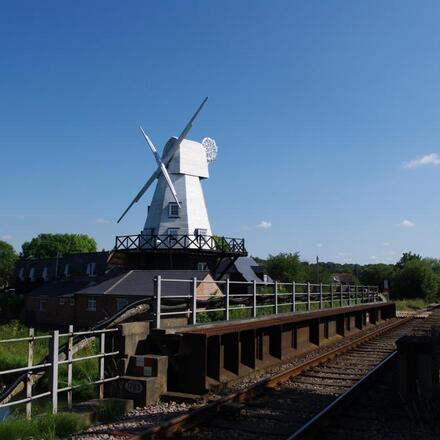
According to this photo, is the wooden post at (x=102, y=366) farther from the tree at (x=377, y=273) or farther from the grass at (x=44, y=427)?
the tree at (x=377, y=273)

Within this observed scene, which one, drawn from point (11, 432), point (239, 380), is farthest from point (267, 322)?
point (11, 432)

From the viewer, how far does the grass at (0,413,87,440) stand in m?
6.27

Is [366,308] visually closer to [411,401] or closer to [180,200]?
[411,401]

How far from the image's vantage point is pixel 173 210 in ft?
163

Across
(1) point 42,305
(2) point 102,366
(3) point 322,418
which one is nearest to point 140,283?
(1) point 42,305

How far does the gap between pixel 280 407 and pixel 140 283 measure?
34.0 meters

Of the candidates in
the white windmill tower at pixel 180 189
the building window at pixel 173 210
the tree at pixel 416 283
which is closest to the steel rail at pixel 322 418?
the white windmill tower at pixel 180 189

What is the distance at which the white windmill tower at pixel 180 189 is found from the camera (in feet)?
160

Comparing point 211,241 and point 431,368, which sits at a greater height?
point 211,241

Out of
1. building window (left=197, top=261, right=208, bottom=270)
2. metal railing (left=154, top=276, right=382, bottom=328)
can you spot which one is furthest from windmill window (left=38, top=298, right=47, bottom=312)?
metal railing (left=154, top=276, right=382, bottom=328)

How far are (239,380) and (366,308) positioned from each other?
1582cm

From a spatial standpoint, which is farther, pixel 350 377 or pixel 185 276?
pixel 185 276

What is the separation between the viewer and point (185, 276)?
1590 inches

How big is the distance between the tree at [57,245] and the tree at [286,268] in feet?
140
